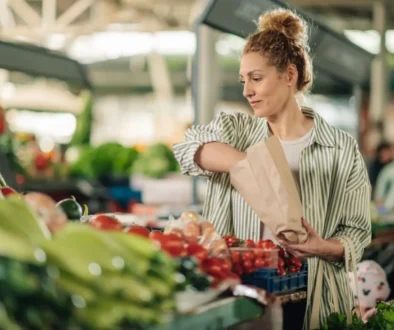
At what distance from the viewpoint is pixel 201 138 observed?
308 cm

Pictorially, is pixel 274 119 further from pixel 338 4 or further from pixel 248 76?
pixel 338 4

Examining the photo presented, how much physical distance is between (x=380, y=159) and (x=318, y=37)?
4828 millimetres

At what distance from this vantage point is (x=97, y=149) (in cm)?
1100

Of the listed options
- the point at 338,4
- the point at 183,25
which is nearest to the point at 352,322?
the point at 183,25

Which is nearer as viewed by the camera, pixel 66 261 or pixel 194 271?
pixel 66 261

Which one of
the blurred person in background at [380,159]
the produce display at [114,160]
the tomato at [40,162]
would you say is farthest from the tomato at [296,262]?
the blurred person in background at [380,159]

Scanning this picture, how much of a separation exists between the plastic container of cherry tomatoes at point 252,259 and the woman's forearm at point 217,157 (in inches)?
15.7

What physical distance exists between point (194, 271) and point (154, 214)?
544 centimetres

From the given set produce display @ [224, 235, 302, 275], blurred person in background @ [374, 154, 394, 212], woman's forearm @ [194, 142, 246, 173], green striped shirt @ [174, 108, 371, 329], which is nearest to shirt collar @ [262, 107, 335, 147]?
green striped shirt @ [174, 108, 371, 329]

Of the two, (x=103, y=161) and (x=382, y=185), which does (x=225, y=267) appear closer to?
(x=382, y=185)

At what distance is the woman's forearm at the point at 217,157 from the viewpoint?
293 centimetres

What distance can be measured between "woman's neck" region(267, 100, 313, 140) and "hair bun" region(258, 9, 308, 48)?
0.80 ft

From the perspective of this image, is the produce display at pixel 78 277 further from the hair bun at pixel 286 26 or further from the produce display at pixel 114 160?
the produce display at pixel 114 160

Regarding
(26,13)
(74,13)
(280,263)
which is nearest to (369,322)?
(280,263)
